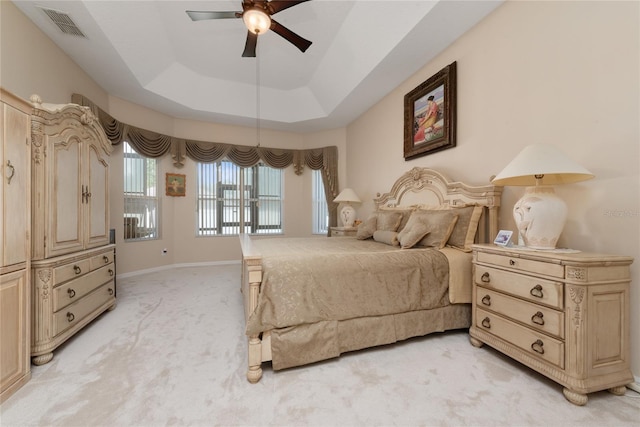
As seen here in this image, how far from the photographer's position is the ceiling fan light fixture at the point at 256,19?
2162mm

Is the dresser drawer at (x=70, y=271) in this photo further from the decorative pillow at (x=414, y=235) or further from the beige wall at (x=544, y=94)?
→ the decorative pillow at (x=414, y=235)

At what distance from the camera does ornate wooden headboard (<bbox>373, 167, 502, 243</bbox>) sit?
236cm

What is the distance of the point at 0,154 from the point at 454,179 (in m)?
3.60

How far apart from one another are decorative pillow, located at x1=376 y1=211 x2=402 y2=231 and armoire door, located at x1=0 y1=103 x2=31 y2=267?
123 inches

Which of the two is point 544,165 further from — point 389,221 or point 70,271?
point 70,271

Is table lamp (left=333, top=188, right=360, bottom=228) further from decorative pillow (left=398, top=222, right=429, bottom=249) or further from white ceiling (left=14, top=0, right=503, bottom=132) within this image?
decorative pillow (left=398, top=222, right=429, bottom=249)

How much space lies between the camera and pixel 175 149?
4.89 meters

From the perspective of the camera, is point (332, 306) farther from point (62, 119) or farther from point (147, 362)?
point (62, 119)

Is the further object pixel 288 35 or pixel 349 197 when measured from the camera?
pixel 349 197

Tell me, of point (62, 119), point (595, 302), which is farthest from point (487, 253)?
point (62, 119)

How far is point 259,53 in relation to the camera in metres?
3.81

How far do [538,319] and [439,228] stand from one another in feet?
3.36

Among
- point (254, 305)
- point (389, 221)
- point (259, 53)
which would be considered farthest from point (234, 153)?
point (254, 305)

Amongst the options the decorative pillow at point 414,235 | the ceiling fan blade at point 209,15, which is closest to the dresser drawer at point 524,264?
the decorative pillow at point 414,235
